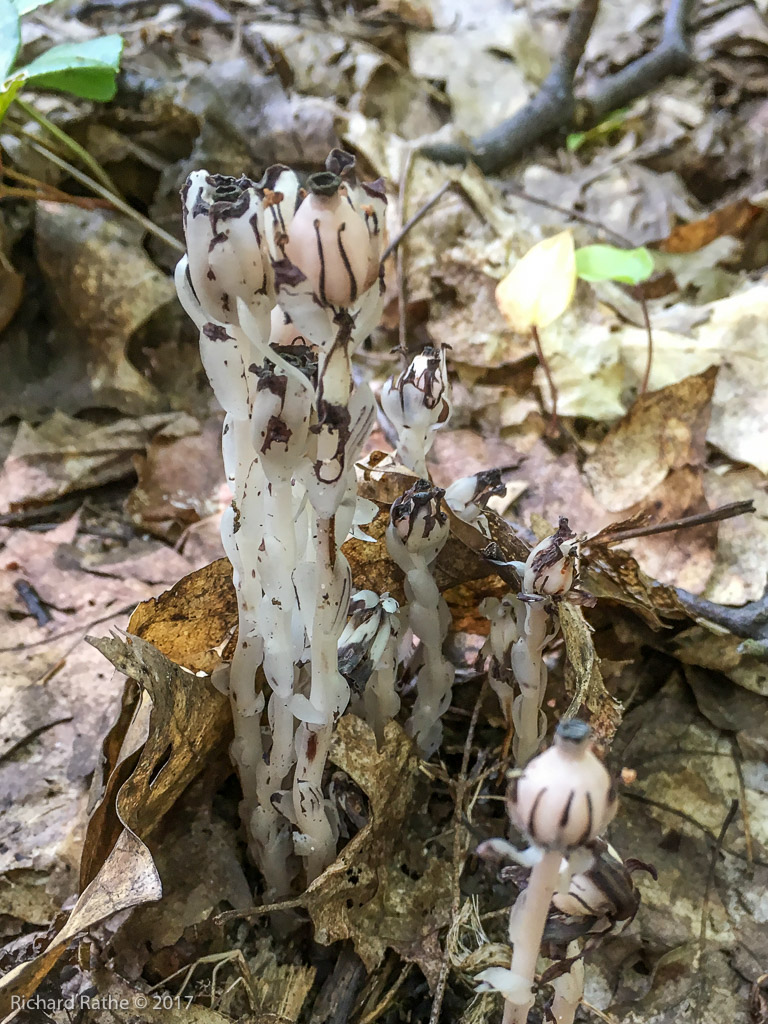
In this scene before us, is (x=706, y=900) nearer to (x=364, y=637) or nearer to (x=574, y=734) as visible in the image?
(x=364, y=637)

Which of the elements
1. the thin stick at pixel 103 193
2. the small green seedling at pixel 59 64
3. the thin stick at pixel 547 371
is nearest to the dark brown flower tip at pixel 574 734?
the thin stick at pixel 547 371

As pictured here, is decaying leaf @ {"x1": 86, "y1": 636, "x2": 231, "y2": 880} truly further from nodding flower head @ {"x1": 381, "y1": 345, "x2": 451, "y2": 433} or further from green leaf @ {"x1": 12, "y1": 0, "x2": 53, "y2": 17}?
green leaf @ {"x1": 12, "y1": 0, "x2": 53, "y2": 17}

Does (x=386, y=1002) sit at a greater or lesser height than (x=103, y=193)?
lesser

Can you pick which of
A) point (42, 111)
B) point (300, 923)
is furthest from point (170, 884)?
point (42, 111)

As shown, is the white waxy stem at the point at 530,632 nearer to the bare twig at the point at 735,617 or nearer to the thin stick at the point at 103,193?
the bare twig at the point at 735,617

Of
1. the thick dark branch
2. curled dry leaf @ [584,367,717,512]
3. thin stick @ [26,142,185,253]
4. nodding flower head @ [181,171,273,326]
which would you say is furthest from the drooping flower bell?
the thick dark branch

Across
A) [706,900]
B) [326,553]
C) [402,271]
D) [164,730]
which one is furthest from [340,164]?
[402,271]
